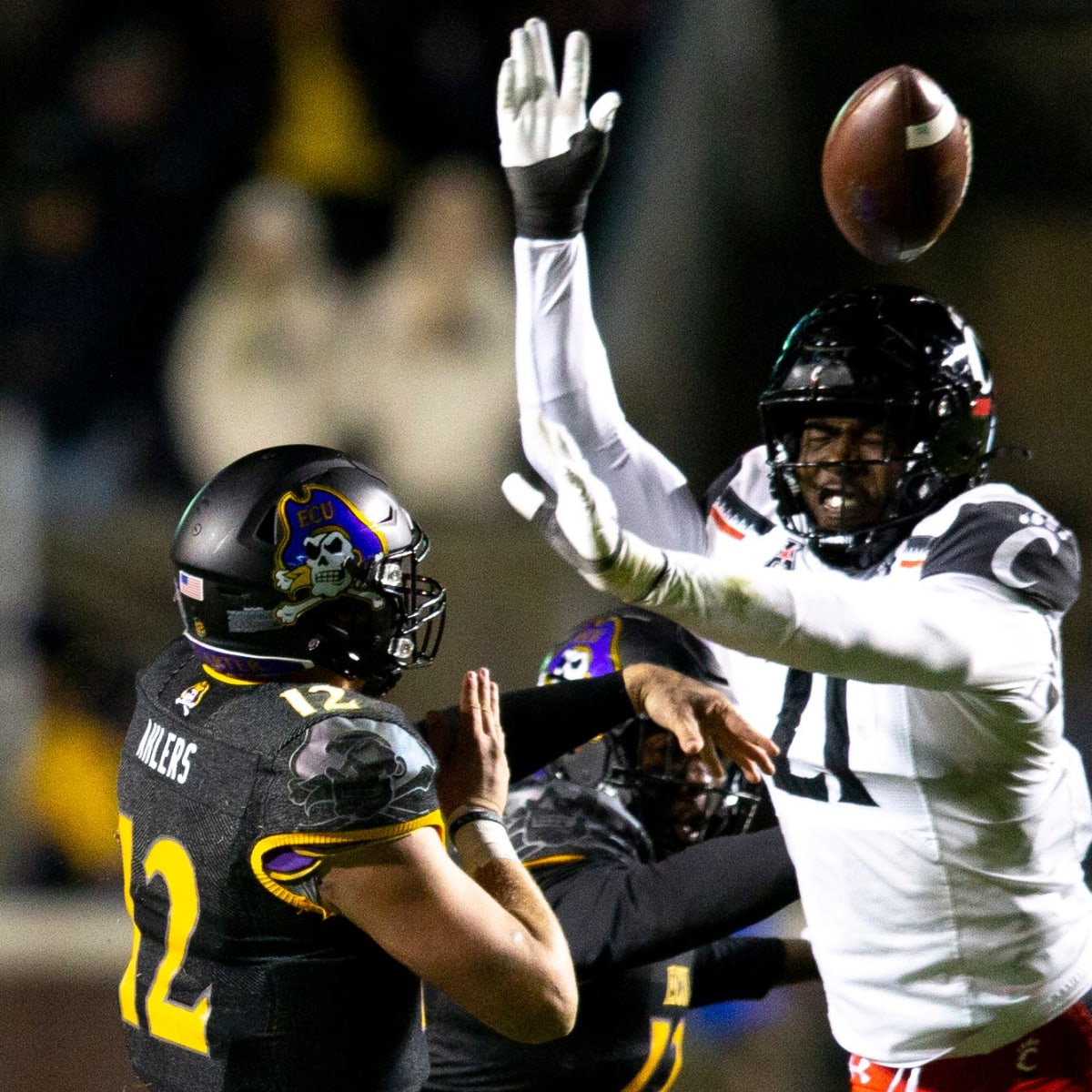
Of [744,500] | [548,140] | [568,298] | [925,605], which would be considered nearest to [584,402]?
[568,298]

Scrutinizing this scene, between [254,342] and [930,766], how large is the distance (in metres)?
4.42

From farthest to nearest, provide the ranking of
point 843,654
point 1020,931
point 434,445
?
point 434,445 < point 1020,931 < point 843,654

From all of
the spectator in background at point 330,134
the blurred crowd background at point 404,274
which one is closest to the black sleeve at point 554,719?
the blurred crowd background at point 404,274

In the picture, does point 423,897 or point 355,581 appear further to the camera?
point 355,581

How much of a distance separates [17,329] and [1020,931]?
5094 mm

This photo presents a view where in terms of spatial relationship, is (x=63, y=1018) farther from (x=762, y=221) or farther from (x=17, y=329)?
(x=762, y=221)

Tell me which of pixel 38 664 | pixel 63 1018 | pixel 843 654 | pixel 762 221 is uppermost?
pixel 762 221

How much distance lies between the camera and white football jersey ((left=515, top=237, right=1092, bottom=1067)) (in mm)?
2309

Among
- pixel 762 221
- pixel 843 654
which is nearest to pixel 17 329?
pixel 762 221

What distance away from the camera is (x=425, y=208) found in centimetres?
692

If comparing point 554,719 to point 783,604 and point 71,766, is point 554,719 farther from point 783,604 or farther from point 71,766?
point 71,766

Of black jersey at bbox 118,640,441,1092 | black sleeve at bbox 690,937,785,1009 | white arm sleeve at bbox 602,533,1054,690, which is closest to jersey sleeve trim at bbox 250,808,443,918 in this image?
black jersey at bbox 118,640,441,1092

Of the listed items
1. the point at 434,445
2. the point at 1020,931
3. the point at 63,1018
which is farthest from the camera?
the point at 434,445

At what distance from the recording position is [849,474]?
275 centimetres
